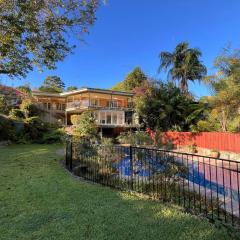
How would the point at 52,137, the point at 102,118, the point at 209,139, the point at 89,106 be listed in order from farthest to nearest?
the point at 89,106 → the point at 102,118 → the point at 52,137 → the point at 209,139

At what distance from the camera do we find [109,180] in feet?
25.2

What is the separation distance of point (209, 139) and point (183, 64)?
20986mm

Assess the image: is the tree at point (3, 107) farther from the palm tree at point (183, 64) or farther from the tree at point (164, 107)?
the palm tree at point (183, 64)

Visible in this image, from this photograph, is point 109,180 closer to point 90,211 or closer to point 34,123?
point 90,211

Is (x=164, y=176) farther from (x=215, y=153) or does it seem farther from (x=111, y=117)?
(x=111, y=117)

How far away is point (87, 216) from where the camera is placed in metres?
4.73

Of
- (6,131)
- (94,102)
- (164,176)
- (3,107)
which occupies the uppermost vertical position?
(94,102)

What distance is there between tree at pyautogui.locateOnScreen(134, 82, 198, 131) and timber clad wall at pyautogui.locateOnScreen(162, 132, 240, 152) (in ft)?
12.2

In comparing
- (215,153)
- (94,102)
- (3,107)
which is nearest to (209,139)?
(215,153)

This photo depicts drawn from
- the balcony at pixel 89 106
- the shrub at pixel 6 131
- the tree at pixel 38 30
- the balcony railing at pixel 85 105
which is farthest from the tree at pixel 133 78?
the tree at pixel 38 30

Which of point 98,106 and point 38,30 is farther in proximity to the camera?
point 98,106

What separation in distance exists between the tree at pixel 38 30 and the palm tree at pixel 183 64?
29664mm

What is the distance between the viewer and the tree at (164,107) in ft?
98.1

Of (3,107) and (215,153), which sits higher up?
(3,107)
